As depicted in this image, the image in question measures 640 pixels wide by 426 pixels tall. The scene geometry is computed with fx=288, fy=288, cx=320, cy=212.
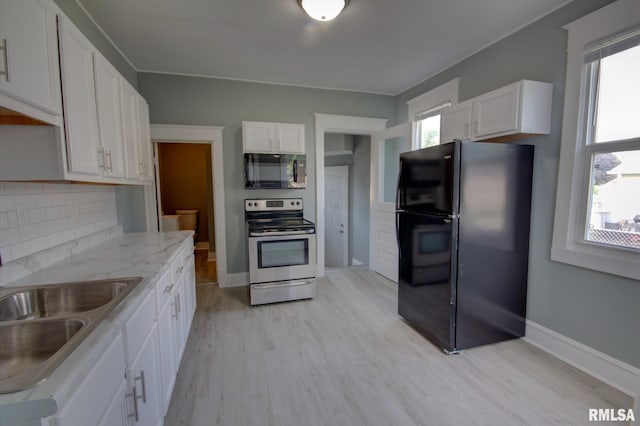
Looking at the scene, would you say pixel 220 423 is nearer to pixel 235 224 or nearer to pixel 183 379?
pixel 183 379

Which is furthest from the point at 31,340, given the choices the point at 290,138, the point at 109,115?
the point at 290,138

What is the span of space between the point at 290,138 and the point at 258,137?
1.30 feet

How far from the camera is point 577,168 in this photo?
214 centimetres

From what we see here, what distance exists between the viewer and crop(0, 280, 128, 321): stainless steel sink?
1.31 metres

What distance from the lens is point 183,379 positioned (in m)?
2.05

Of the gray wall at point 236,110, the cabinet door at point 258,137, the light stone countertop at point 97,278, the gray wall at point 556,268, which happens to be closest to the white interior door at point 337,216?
the gray wall at point 236,110

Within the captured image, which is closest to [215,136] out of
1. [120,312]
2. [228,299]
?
[228,299]

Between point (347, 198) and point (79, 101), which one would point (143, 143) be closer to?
point (79, 101)

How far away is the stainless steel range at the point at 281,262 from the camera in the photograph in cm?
318

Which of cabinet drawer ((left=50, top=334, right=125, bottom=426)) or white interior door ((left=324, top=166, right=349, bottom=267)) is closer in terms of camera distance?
cabinet drawer ((left=50, top=334, right=125, bottom=426))

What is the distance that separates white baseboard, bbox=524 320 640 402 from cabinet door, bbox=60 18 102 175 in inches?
134

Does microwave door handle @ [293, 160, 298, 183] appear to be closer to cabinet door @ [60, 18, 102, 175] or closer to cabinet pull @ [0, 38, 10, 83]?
cabinet door @ [60, 18, 102, 175]

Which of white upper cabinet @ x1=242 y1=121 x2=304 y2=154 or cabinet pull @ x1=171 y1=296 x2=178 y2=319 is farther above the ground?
white upper cabinet @ x1=242 y1=121 x2=304 y2=154

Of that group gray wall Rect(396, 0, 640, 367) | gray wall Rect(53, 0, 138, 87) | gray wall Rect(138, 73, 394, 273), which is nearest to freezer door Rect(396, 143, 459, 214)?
gray wall Rect(396, 0, 640, 367)
